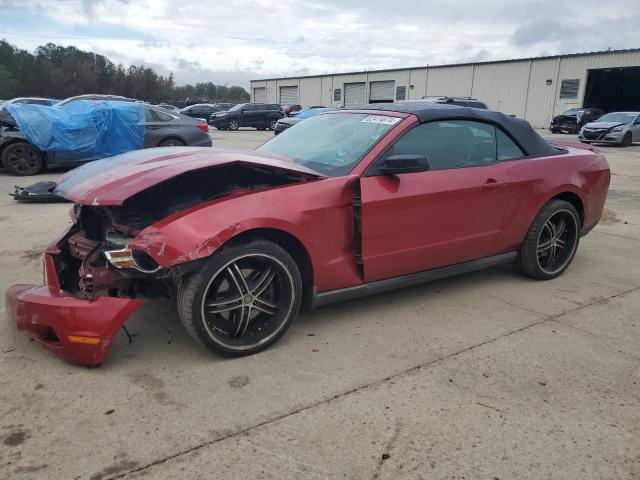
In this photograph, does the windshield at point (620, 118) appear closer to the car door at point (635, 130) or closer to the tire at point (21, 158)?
the car door at point (635, 130)

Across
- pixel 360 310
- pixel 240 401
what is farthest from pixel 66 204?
pixel 240 401

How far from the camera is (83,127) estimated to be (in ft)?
33.6

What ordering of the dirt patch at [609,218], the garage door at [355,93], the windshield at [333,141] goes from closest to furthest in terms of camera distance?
the windshield at [333,141]
the dirt patch at [609,218]
the garage door at [355,93]

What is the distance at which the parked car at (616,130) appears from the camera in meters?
Answer: 20.6

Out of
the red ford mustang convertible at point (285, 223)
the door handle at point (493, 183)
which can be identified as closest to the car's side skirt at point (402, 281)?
the red ford mustang convertible at point (285, 223)

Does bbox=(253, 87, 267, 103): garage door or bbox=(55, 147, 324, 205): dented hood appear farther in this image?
bbox=(253, 87, 267, 103): garage door

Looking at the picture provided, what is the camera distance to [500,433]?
249 cm

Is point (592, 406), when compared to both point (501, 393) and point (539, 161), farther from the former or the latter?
point (539, 161)

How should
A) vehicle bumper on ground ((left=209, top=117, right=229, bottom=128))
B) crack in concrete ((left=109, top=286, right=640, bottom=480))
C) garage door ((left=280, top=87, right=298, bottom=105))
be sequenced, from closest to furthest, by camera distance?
crack in concrete ((left=109, top=286, right=640, bottom=480)) < vehicle bumper on ground ((left=209, top=117, right=229, bottom=128)) < garage door ((left=280, top=87, right=298, bottom=105))

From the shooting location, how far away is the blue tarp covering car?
32.6ft

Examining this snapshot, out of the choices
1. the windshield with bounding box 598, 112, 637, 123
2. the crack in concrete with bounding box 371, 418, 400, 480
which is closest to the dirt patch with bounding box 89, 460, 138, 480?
the crack in concrete with bounding box 371, 418, 400, 480

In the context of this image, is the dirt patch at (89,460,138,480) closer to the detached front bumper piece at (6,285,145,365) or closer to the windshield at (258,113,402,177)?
the detached front bumper piece at (6,285,145,365)

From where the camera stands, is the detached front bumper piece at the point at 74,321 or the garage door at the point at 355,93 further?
the garage door at the point at 355,93

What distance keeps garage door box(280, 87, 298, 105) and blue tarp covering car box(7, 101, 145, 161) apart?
47905 millimetres
